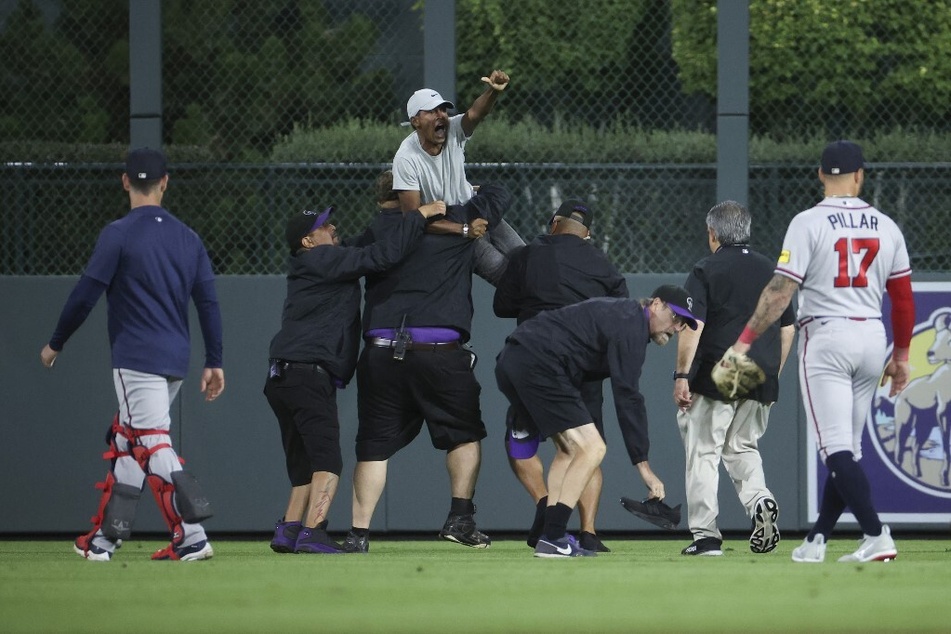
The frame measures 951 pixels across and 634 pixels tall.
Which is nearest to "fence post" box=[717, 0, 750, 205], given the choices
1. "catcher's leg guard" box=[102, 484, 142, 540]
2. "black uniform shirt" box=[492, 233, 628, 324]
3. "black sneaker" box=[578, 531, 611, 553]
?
"black uniform shirt" box=[492, 233, 628, 324]

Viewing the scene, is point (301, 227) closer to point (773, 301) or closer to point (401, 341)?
point (401, 341)

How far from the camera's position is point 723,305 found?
28.7 ft

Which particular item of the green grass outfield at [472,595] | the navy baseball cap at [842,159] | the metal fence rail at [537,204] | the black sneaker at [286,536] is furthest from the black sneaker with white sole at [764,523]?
the metal fence rail at [537,204]

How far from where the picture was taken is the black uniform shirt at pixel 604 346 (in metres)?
7.64

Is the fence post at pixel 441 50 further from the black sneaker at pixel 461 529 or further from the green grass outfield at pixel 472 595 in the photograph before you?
the green grass outfield at pixel 472 595

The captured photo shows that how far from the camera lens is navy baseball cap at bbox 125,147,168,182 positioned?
25.4 feet

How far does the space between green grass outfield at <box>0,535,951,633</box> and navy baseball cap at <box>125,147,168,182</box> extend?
184 centimetres

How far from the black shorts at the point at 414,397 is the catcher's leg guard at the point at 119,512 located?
1448 mm

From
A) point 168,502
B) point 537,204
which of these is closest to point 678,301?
point 168,502

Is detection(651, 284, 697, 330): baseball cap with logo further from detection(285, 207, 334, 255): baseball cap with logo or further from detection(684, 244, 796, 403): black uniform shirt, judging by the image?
detection(285, 207, 334, 255): baseball cap with logo

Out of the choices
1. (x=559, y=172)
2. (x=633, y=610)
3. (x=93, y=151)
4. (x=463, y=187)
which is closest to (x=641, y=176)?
(x=559, y=172)

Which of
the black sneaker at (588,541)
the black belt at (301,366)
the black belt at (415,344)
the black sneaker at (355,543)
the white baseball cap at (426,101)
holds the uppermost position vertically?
the white baseball cap at (426,101)

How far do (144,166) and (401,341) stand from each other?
1644mm

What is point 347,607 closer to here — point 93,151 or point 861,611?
point 861,611
